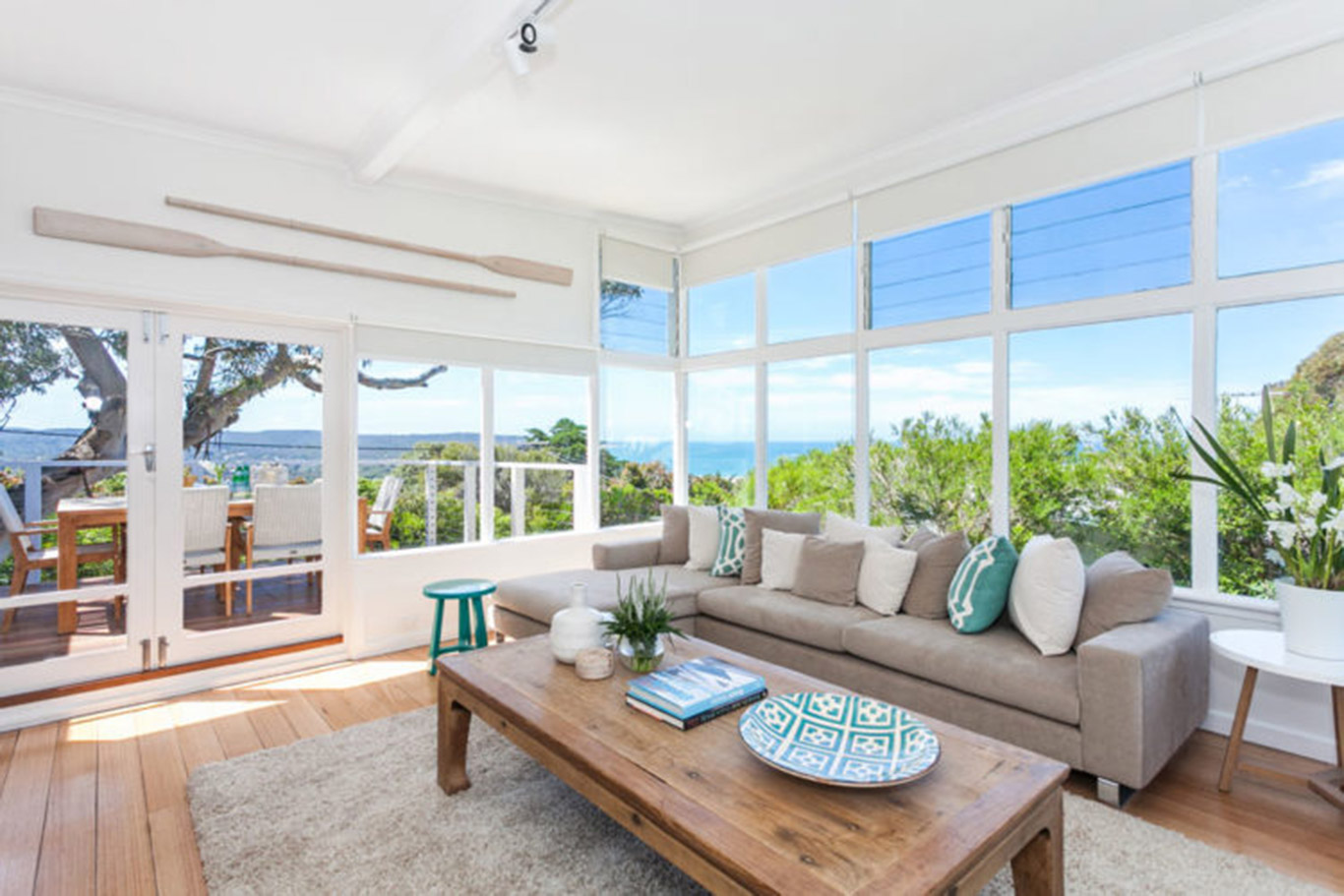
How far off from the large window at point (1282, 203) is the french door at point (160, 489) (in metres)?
4.54

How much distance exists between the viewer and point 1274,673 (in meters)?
2.21

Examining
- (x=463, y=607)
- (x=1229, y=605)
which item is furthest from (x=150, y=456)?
(x=1229, y=605)

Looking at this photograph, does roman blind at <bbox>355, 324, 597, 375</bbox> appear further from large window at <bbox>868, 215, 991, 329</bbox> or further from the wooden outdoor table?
large window at <bbox>868, 215, 991, 329</bbox>

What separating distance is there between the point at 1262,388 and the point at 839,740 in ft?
8.07

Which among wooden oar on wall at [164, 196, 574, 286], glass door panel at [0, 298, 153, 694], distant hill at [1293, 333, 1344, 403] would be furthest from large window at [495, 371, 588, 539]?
distant hill at [1293, 333, 1344, 403]

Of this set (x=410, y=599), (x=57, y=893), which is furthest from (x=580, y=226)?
(x=57, y=893)

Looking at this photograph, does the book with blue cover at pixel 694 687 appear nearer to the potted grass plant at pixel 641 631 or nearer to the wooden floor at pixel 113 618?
the potted grass plant at pixel 641 631

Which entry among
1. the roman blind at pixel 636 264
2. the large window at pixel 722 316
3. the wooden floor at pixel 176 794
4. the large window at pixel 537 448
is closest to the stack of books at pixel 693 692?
the wooden floor at pixel 176 794

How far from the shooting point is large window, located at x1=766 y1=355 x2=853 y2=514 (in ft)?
13.8

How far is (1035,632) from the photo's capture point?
8.14 feet

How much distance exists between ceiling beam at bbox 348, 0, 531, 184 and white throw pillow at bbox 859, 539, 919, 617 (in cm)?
270

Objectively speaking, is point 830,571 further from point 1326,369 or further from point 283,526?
point 283,526

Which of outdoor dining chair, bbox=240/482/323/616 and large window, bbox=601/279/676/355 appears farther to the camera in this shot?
large window, bbox=601/279/676/355

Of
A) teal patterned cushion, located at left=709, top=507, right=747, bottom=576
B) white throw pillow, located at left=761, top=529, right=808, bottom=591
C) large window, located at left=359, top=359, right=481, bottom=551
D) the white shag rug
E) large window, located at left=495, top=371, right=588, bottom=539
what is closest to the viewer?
the white shag rug
